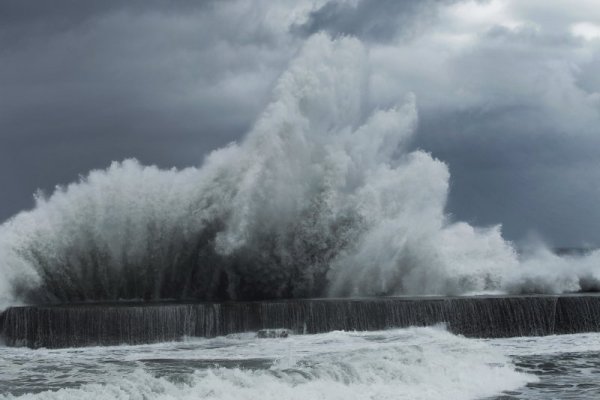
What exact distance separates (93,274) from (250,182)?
5162 millimetres

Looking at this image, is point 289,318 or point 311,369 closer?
point 311,369

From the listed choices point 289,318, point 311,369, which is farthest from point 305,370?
point 289,318

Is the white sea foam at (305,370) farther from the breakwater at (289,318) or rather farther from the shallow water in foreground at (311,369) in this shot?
the breakwater at (289,318)

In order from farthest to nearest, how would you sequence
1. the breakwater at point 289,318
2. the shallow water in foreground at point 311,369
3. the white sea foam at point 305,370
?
1. the breakwater at point 289,318
2. the shallow water in foreground at point 311,369
3. the white sea foam at point 305,370

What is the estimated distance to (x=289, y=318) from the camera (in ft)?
55.3

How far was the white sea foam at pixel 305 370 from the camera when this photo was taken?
1061cm

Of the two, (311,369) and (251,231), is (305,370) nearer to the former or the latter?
(311,369)

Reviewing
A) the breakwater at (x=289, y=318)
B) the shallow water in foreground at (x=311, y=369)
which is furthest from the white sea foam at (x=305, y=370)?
the breakwater at (x=289, y=318)

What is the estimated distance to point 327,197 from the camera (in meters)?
22.1

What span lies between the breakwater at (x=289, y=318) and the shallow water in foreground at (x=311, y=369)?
0.45m

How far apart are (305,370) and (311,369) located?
0.13 metres

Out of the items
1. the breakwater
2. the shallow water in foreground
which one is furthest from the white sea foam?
the breakwater

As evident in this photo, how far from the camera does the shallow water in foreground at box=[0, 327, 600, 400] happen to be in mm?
10727

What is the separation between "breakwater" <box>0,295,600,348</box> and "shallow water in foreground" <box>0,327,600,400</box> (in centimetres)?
45
